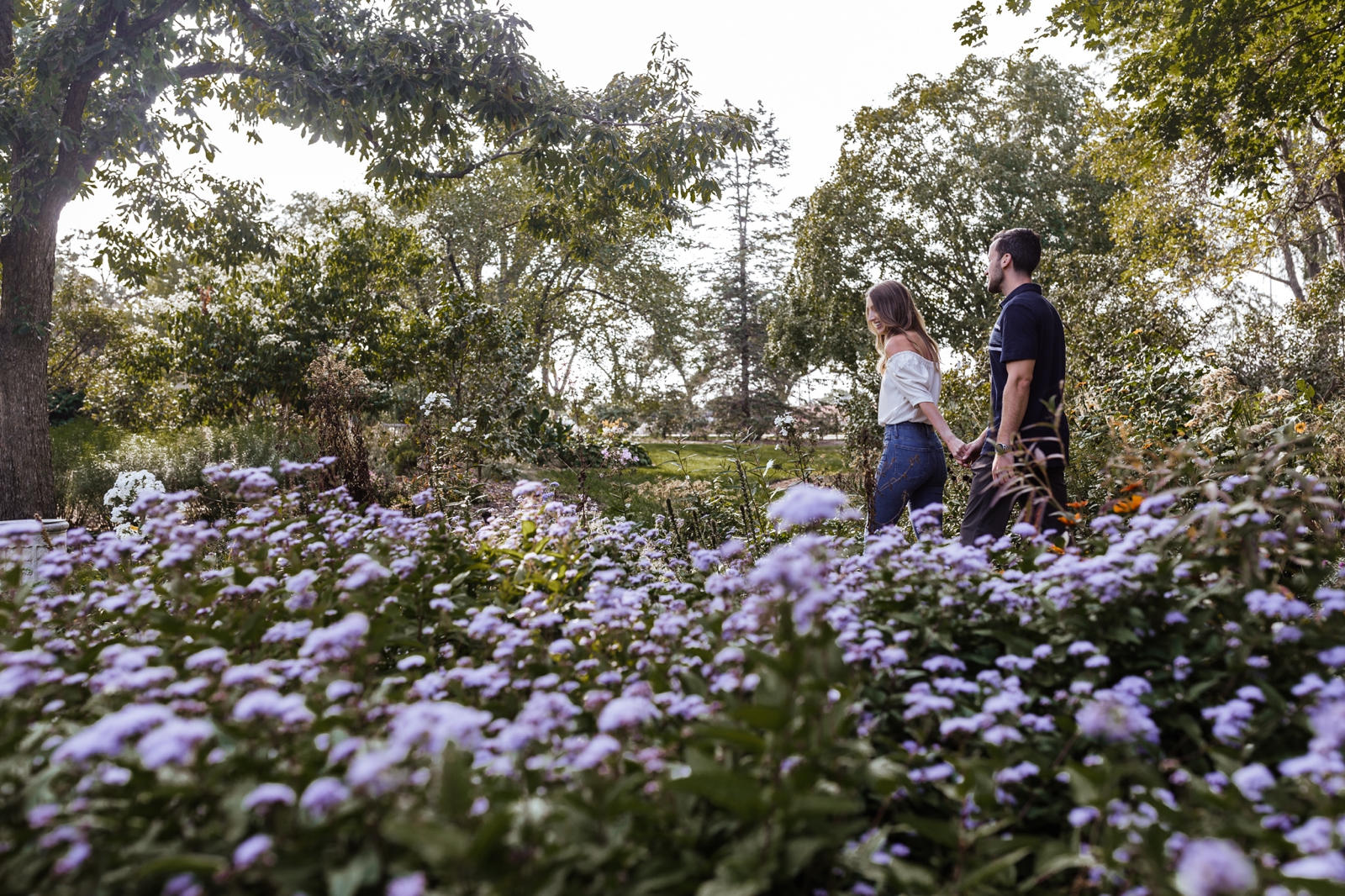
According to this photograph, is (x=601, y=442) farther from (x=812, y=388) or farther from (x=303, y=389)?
(x=812, y=388)

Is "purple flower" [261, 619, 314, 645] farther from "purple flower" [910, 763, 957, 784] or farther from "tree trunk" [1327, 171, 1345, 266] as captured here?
"tree trunk" [1327, 171, 1345, 266]

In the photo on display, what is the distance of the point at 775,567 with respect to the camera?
134 centimetres

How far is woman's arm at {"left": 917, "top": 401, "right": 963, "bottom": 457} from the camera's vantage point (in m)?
3.82

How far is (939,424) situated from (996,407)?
29 centimetres

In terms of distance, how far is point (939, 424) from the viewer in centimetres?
393

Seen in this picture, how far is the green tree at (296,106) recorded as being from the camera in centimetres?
649

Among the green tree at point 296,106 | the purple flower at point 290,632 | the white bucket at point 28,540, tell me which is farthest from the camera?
the green tree at point 296,106

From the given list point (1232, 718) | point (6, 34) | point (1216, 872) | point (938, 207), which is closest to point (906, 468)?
point (1232, 718)

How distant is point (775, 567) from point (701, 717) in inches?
22.3

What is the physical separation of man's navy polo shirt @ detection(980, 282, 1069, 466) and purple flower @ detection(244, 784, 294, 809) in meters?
3.11

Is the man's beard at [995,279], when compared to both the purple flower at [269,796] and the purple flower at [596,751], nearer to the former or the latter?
the purple flower at [596,751]

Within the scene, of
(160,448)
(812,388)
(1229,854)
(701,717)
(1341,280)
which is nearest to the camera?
(1229,854)

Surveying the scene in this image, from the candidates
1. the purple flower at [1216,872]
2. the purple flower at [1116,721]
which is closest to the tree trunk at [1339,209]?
the purple flower at [1116,721]

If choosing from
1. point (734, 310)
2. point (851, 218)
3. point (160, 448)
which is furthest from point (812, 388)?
point (160, 448)
